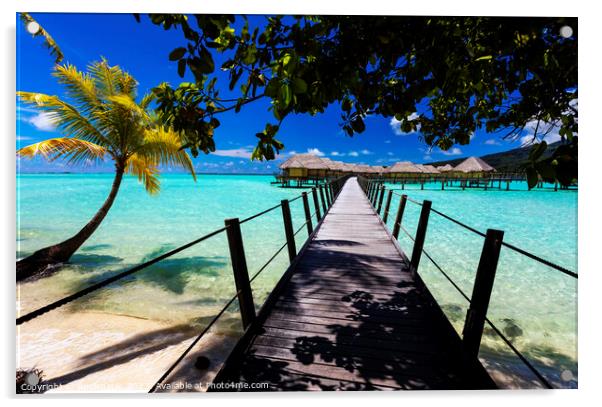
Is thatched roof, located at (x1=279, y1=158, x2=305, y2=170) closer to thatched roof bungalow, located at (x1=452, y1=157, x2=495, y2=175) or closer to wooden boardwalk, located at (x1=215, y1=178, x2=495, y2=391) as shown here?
thatched roof bungalow, located at (x1=452, y1=157, x2=495, y2=175)

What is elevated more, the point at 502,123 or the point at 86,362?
the point at 502,123

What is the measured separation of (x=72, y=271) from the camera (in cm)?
680

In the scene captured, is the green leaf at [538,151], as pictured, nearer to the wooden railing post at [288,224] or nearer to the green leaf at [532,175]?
the green leaf at [532,175]

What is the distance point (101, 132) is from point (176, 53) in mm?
5816

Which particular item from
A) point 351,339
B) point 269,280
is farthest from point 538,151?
point 269,280

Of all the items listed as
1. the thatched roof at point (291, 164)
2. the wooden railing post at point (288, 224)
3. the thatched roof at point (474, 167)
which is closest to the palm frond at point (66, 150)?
the wooden railing post at point (288, 224)

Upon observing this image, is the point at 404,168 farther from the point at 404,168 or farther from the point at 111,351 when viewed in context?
the point at 111,351

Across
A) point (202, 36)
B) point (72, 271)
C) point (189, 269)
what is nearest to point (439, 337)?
point (202, 36)

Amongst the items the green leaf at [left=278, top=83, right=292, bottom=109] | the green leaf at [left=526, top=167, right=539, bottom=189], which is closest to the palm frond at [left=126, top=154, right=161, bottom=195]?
the green leaf at [left=278, top=83, right=292, bottom=109]

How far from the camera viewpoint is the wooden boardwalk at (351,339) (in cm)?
180

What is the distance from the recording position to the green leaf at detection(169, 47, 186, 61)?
129 centimetres

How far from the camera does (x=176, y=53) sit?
4.26 ft
